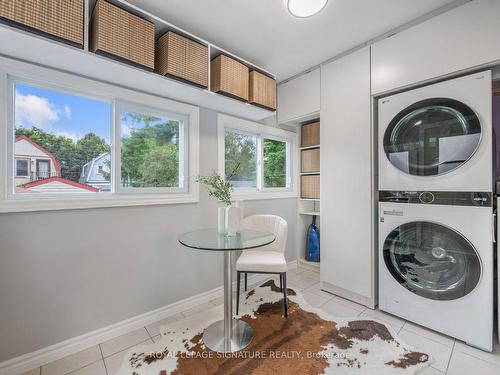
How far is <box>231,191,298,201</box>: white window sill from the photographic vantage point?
264cm

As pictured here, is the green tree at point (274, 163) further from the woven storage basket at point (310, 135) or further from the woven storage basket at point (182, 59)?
the woven storage basket at point (182, 59)

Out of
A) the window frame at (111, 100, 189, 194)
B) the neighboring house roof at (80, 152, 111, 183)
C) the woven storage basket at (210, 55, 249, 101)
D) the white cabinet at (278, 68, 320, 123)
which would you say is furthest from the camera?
the white cabinet at (278, 68, 320, 123)

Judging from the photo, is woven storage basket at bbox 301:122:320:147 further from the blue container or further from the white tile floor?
the white tile floor

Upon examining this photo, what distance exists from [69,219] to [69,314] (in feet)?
2.23

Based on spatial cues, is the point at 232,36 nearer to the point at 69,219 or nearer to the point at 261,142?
the point at 261,142

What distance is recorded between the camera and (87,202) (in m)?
1.69

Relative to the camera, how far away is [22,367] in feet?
4.80

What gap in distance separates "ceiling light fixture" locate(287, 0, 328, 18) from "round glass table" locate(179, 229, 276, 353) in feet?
5.47

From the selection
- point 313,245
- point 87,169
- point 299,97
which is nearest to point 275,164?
point 299,97

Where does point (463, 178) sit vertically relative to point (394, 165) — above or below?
below

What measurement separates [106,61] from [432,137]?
7.99 ft

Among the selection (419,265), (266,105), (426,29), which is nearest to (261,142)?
(266,105)

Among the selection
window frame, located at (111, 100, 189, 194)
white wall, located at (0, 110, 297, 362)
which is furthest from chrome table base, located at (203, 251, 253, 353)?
window frame, located at (111, 100, 189, 194)

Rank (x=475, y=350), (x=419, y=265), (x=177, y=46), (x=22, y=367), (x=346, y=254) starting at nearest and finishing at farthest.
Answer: (x=22, y=367) → (x=475, y=350) → (x=177, y=46) → (x=419, y=265) → (x=346, y=254)
